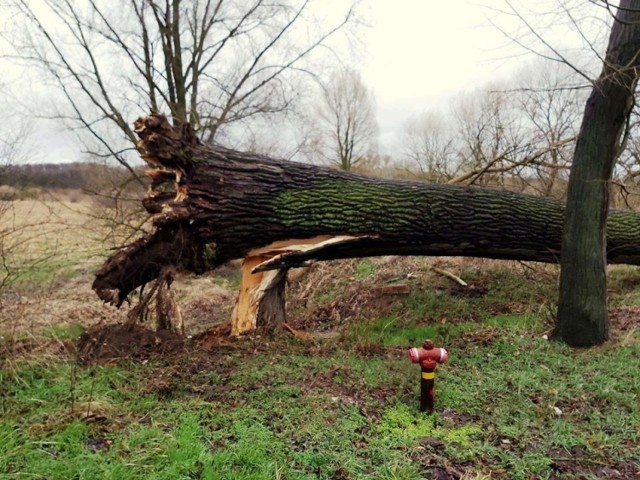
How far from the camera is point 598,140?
4930 mm

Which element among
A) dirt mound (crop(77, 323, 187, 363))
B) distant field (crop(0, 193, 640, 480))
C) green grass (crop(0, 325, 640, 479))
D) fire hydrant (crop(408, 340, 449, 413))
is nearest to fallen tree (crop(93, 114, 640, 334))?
dirt mound (crop(77, 323, 187, 363))

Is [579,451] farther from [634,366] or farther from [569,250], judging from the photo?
[569,250]

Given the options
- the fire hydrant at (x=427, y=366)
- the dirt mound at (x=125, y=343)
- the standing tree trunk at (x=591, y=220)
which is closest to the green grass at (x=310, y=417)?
the fire hydrant at (x=427, y=366)

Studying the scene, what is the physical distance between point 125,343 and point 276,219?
6.91 ft

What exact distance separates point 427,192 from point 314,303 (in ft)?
11.1

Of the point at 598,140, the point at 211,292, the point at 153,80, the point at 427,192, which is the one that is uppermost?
the point at 153,80

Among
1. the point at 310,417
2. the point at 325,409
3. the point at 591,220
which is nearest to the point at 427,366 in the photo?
the point at 325,409

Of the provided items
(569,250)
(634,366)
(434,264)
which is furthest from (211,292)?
(634,366)

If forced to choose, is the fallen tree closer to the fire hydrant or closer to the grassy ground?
the grassy ground

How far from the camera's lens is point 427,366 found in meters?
3.52

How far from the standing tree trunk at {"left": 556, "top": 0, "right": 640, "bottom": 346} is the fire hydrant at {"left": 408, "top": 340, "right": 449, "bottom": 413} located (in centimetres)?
231

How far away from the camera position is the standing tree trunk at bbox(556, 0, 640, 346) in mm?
4871

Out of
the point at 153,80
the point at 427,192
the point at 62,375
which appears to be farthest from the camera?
the point at 153,80

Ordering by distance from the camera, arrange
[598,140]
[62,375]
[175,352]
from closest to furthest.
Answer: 1. [62,375]
2. [175,352]
3. [598,140]
